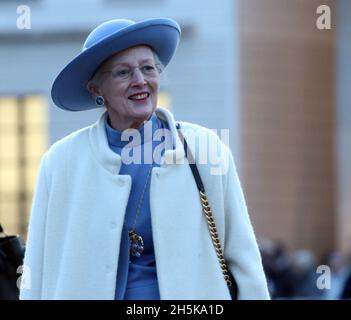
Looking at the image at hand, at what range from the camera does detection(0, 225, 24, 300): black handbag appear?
4.45 metres

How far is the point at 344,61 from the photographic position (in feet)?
46.9

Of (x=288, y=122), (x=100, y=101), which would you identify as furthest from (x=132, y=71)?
(x=288, y=122)

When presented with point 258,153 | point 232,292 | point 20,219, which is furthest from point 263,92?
point 232,292

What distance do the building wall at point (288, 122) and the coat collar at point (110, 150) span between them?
356 inches

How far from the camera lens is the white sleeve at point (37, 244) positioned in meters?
3.78

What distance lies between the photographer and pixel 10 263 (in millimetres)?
4484

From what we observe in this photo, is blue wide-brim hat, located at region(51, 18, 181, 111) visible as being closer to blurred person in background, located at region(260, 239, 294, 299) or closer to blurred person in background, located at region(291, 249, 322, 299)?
blurred person in background, located at region(260, 239, 294, 299)

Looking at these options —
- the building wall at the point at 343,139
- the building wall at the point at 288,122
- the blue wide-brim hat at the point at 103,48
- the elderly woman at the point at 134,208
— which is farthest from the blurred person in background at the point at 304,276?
the elderly woman at the point at 134,208

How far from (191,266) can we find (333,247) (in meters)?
10.9

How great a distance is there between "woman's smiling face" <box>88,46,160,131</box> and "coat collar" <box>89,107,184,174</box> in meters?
0.05

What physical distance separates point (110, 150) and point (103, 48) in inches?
11.5

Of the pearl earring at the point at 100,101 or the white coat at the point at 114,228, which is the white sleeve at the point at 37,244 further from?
the pearl earring at the point at 100,101

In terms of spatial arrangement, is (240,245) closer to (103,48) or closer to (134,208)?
(134,208)

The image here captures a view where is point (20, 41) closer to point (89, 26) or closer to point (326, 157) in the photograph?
point (89, 26)
